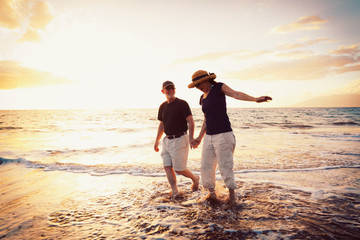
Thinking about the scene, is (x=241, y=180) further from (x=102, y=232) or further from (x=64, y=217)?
(x=64, y=217)

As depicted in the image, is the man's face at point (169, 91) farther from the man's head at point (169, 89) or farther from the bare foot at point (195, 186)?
the bare foot at point (195, 186)

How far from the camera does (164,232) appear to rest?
3.06 metres

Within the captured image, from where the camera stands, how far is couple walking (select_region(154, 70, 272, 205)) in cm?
364

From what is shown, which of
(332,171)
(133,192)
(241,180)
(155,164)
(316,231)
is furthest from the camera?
(155,164)

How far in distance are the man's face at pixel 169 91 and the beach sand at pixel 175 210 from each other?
2.28m

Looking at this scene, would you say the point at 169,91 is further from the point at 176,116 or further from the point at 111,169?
the point at 111,169

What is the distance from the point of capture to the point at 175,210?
12.4 feet

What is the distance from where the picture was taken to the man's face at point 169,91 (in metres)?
4.29

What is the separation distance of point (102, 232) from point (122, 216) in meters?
0.53

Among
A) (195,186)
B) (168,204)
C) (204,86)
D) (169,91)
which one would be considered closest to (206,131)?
(204,86)

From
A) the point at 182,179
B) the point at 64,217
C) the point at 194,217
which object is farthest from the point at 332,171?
the point at 64,217

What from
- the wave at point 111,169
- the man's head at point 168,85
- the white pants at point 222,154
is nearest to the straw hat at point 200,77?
the man's head at point 168,85

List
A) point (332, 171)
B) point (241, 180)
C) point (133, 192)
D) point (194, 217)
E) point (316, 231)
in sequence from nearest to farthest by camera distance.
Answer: point (316, 231)
point (194, 217)
point (133, 192)
point (241, 180)
point (332, 171)

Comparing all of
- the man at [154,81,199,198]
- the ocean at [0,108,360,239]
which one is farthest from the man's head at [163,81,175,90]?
the ocean at [0,108,360,239]
